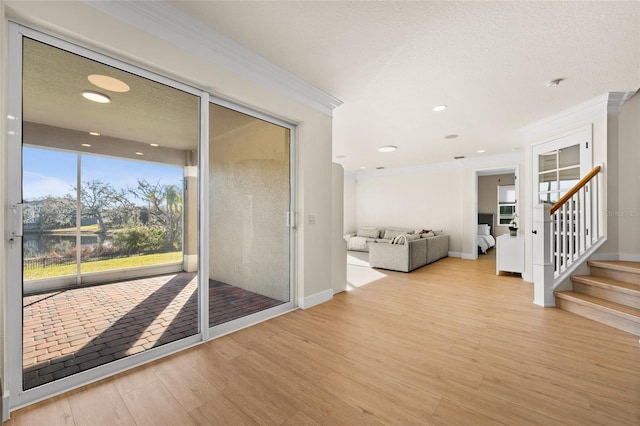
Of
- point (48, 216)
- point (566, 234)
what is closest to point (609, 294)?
point (566, 234)

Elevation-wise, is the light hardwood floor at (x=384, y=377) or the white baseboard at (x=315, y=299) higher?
the white baseboard at (x=315, y=299)

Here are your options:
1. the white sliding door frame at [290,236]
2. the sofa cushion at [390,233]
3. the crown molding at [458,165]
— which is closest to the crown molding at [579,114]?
the crown molding at [458,165]

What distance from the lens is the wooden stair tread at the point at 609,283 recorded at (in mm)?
2850

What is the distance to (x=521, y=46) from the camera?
2357 millimetres

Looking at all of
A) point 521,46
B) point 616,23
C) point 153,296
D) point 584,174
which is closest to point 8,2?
point 153,296

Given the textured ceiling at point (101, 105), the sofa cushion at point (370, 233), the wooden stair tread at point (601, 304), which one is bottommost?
the wooden stair tread at point (601, 304)

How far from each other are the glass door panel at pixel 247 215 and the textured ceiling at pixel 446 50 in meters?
0.80

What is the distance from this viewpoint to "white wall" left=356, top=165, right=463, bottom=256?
7406 mm

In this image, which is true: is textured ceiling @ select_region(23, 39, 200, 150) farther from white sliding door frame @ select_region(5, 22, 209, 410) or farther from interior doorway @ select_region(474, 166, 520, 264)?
interior doorway @ select_region(474, 166, 520, 264)

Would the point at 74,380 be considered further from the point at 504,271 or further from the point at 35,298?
the point at 504,271

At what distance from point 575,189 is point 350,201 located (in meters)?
6.31

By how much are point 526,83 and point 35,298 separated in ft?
15.8

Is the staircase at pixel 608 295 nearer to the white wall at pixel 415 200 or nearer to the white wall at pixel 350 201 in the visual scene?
the white wall at pixel 415 200

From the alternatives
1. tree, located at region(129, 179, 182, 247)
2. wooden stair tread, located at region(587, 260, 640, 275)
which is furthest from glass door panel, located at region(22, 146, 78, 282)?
wooden stair tread, located at region(587, 260, 640, 275)
